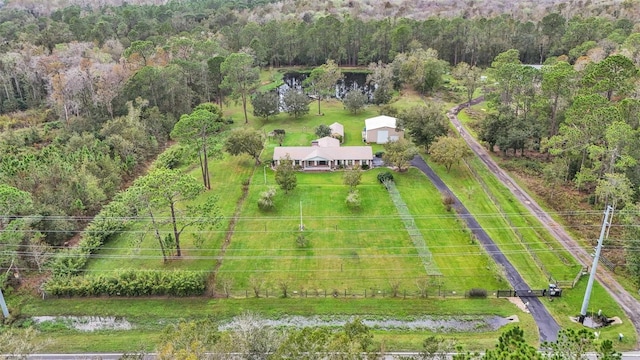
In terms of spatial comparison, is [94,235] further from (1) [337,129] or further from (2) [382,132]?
(2) [382,132]

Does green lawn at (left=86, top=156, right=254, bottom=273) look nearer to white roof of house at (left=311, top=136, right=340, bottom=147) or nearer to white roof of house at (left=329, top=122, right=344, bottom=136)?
white roof of house at (left=311, top=136, right=340, bottom=147)

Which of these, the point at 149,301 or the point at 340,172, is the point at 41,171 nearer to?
the point at 149,301

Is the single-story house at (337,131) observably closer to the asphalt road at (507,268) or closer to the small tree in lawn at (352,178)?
the asphalt road at (507,268)

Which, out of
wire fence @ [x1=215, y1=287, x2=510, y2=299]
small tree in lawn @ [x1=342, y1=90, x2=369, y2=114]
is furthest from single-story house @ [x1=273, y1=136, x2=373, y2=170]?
wire fence @ [x1=215, y1=287, x2=510, y2=299]

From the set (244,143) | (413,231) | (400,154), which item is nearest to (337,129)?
(400,154)

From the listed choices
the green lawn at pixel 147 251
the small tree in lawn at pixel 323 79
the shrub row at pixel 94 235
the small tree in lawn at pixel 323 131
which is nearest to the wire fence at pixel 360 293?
the green lawn at pixel 147 251

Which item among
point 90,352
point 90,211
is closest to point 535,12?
point 90,211

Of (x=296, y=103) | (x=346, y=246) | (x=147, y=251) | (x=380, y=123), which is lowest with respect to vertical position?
(x=346, y=246)
